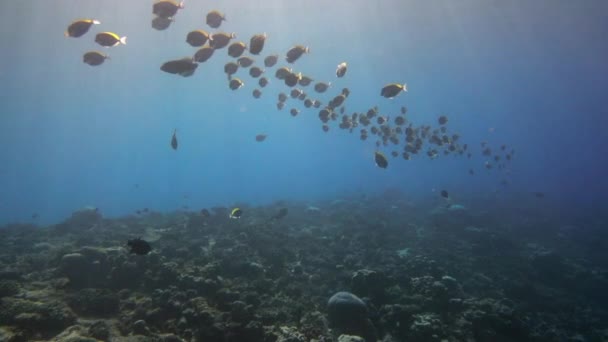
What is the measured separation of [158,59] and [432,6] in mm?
41657

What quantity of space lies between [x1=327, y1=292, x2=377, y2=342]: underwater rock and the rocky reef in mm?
26

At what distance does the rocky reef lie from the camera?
22.0 ft

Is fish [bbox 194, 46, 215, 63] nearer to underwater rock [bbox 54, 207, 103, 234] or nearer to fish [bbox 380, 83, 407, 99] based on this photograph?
fish [bbox 380, 83, 407, 99]

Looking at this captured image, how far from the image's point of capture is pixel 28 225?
24.4 meters

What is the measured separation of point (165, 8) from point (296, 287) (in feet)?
27.7

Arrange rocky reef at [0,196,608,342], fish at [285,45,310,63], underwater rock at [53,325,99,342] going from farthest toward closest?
1. fish at [285,45,310,63]
2. rocky reef at [0,196,608,342]
3. underwater rock at [53,325,99,342]

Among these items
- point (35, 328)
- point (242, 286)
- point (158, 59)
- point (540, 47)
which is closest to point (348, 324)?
point (242, 286)

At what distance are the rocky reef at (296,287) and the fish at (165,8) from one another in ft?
21.9

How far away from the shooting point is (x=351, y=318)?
7.60 metres

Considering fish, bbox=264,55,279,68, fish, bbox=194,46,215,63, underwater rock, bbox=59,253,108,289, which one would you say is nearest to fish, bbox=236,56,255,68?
fish, bbox=264,55,279,68

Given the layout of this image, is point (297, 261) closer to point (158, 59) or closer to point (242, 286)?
point (242, 286)

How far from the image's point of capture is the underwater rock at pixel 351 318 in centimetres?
748

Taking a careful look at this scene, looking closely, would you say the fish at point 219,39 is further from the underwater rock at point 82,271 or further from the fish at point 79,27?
the underwater rock at point 82,271

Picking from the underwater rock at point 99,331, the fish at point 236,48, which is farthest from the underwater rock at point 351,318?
the fish at point 236,48
